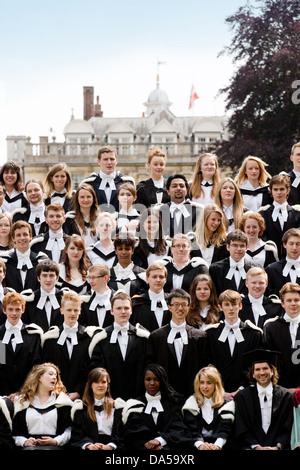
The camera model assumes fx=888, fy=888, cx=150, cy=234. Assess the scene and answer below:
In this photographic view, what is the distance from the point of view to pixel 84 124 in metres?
62.9

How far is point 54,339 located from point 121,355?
73cm

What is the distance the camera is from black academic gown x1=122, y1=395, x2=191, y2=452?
340 inches

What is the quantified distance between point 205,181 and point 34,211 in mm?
2265

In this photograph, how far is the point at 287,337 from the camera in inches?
359

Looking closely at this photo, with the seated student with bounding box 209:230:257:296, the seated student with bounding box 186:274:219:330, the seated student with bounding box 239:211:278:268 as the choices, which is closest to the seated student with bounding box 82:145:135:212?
the seated student with bounding box 239:211:278:268

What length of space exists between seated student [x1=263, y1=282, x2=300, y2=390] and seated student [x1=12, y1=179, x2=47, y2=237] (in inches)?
140

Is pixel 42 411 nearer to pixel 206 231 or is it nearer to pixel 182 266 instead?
pixel 182 266

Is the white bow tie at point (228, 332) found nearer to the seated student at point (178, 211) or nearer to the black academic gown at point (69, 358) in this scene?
the black academic gown at point (69, 358)

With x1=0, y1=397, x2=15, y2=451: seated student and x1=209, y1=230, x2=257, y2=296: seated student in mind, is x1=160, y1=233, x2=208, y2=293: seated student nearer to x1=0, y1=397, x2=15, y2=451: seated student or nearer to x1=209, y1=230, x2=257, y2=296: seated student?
x1=209, y1=230, x2=257, y2=296: seated student

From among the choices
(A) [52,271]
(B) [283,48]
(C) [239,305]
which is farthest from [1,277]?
(B) [283,48]

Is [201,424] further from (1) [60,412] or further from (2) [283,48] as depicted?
(2) [283,48]

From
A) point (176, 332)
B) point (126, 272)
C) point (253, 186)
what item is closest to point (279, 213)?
point (253, 186)

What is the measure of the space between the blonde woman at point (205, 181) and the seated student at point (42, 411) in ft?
12.3

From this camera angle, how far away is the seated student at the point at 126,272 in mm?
9938
